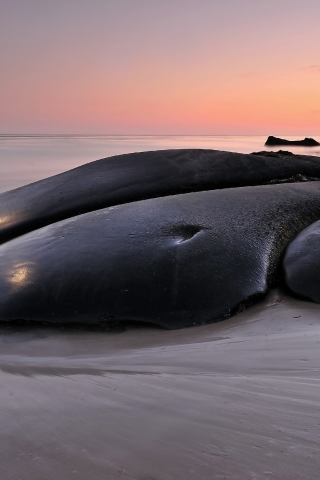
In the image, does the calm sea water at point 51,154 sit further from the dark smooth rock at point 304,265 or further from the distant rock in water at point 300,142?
the dark smooth rock at point 304,265

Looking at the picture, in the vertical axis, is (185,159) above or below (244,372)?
above

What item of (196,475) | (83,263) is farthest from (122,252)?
(196,475)

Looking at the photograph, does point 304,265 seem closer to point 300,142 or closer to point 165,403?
point 165,403

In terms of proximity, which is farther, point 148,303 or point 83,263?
point 83,263

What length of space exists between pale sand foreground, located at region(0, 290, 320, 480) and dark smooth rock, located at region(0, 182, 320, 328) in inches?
7.0

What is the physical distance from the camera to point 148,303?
2818 millimetres

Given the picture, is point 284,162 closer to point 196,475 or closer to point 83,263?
point 83,263

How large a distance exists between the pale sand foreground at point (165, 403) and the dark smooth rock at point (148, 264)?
18 centimetres

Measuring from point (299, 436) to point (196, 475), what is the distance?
33 cm

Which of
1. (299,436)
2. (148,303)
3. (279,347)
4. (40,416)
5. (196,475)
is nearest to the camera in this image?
(196,475)

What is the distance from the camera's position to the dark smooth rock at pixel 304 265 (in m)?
3.04

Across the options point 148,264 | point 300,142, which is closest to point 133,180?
point 148,264

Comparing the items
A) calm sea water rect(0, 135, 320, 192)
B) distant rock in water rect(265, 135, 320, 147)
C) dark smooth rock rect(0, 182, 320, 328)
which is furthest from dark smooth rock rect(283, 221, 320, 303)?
distant rock in water rect(265, 135, 320, 147)

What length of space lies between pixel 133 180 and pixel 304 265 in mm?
1884
